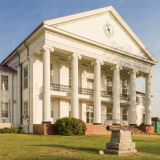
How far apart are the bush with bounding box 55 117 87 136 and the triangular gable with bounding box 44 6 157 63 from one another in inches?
359

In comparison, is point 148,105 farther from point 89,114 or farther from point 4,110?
point 4,110

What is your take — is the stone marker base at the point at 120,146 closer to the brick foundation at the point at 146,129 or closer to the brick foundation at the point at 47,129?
the brick foundation at the point at 47,129

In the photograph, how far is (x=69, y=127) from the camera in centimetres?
1758

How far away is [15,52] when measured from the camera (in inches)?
962

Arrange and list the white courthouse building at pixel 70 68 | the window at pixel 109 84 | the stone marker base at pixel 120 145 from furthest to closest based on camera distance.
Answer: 1. the window at pixel 109 84
2. the white courthouse building at pixel 70 68
3. the stone marker base at pixel 120 145

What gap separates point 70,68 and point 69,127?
9.41 meters

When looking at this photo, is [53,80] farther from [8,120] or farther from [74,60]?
[8,120]

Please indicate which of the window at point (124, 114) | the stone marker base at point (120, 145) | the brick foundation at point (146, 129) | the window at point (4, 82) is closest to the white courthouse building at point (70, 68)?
the window at point (4, 82)

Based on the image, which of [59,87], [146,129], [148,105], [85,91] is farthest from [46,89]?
[148,105]

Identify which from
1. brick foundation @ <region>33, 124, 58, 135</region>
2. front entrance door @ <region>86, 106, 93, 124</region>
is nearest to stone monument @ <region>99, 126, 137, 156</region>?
brick foundation @ <region>33, 124, 58, 135</region>

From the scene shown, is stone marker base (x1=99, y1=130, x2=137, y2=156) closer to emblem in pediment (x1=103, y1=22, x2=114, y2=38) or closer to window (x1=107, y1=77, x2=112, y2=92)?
emblem in pediment (x1=103, y1=22, x2=114, y2=38)

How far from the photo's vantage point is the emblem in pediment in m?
25.4

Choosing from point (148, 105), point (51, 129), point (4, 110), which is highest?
point (148, 105)

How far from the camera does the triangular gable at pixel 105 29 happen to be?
854 inches
